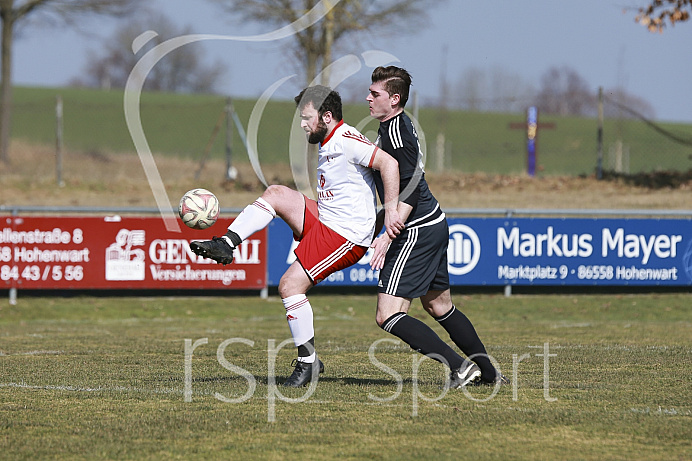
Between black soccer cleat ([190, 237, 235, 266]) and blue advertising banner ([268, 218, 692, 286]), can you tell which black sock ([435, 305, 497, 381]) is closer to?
black soccer cleat ([190, 237, 235, 266])

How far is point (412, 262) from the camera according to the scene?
6371 millimetres

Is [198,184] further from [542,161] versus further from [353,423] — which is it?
[542,161]

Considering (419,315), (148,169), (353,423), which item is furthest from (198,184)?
(353,423)

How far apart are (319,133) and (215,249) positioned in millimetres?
1186

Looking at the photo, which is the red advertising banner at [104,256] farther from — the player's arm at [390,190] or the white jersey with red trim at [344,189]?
the player's arm at [390,190]

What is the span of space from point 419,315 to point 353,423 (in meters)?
9.29

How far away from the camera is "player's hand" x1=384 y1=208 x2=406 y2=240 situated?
6.24 metres

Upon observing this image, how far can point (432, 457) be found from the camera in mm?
4496

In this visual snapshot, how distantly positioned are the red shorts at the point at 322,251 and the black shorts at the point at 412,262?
0.32m

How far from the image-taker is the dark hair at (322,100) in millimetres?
6547

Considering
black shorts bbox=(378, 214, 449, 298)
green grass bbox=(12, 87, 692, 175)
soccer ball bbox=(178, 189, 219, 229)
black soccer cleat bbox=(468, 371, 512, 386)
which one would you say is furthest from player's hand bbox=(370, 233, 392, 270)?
green grass bbox=(12, 87, 692, 175)

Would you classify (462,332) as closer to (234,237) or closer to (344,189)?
(344,189)

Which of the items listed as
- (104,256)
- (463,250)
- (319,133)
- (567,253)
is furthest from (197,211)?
(567,253)

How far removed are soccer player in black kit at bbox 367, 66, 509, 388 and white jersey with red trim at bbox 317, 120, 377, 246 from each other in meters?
0.26
